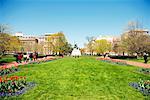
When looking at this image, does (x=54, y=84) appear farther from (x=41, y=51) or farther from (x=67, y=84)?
(x=41, y=51)

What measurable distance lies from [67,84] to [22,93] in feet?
11.1

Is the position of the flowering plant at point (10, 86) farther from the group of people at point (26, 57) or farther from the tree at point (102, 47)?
the tree at point (102, 47)

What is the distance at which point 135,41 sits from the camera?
194 feet

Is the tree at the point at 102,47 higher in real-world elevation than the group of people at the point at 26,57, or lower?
higher

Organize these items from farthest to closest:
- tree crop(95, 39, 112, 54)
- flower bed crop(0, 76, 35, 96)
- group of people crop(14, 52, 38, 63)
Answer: tree crop(95, 39, 112, 54) → group of people crop(14, 52, 38, 63) → flower bed crop(0, 76, 35, 96)

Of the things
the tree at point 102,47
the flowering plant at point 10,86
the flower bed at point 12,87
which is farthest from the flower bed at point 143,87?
the tree at point 102,47

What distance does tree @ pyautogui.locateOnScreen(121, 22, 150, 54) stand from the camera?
58500 mm

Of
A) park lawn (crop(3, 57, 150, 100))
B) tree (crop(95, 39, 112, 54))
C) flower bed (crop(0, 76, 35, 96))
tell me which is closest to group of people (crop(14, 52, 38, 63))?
park lawn (crop(3, 57, 150, 100))

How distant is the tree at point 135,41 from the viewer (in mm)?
58500

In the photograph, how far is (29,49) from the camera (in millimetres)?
113812

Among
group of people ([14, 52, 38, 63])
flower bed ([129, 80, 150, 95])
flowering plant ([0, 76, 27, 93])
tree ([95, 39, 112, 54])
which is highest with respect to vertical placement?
tree ([95, 39, 112, 54])

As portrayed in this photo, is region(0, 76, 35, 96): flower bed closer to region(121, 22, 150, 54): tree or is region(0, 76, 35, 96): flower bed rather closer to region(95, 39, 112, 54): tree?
region(121, 22, 150, 54): tree

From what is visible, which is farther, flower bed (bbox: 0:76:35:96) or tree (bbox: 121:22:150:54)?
tree (bbox: 121:22:150:54)

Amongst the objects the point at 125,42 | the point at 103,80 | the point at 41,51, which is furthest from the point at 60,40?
the point at 103,80
